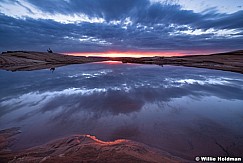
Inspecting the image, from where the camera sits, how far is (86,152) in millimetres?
4039

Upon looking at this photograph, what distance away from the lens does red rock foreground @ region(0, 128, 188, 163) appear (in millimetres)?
3771

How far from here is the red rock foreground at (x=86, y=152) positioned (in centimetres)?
377

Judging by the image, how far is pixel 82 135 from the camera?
16.2 ft

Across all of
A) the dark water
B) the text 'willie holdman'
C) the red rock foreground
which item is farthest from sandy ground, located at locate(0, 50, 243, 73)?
the red rock foreground

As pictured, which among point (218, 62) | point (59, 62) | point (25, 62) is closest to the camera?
point (218, 62)

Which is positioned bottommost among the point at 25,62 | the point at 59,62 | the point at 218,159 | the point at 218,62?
the point at 218,159

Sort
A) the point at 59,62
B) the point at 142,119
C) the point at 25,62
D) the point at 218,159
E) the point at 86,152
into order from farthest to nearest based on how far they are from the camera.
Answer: the point at 59,62 < the point at 25,62 < the point at 142,119 < the point at 86,152 < the point at 218,159

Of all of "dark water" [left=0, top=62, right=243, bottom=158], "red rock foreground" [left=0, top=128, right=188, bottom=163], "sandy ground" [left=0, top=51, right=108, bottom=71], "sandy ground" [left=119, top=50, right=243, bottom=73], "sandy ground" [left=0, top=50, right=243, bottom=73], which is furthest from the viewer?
"sandy ground" [left=0, top=51, right=108, bottom=71]

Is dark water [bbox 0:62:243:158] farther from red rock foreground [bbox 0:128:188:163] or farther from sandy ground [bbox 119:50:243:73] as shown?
sandy ground [bbox 119:50:243:73]

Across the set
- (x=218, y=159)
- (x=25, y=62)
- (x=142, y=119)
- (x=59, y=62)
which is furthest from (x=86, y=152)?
(x=59, y=62)

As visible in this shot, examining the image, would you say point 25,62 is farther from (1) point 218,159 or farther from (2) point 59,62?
(1) point 218,159

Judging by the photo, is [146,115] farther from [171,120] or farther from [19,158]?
[19,158]

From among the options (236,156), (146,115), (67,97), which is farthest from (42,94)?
(236,156)

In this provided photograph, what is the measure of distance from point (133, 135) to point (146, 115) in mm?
1712
